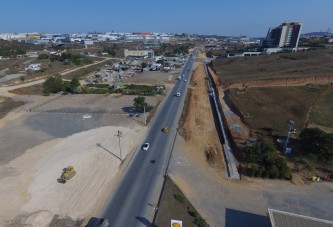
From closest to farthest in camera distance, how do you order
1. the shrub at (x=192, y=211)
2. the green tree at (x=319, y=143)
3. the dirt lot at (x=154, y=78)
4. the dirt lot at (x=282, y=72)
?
1. the shrub at (x=192, y=211)
2. the green tree at (x=319, y=143)
3. the dirt lot at (x=282, y=72)
4. the dirt lot at (x=154, y=78)

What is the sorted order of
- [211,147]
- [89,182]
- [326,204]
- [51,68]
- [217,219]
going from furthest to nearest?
[51,68], [211,147], [89,182], [326,204], [217,219]

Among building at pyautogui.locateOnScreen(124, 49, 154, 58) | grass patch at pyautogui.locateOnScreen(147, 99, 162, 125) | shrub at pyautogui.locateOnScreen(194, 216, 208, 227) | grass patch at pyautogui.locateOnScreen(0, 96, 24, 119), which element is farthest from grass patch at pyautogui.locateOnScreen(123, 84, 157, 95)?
building at pyautogui.locateOnScreen(124, 49, 154, 58)

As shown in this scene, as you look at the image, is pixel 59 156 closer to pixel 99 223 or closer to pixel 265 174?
pixel 99 223

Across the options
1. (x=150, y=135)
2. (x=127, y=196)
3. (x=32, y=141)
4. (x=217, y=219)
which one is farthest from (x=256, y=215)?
(x=32, y=141)

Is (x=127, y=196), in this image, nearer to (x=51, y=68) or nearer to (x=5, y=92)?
(x=5, y=92)

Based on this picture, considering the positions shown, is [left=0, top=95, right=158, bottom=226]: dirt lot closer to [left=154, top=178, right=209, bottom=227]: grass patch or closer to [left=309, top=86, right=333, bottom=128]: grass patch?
[left=154, top=178, right=209, bottom=227]: grass patch

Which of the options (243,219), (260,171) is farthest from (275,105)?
(243,219)

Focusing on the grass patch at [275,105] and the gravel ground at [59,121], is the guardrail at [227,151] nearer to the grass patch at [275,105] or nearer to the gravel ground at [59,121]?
the grass patch at [275,105]

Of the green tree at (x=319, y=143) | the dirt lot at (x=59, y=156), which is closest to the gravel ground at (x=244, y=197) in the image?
the green tree at (x=319, y=143)
